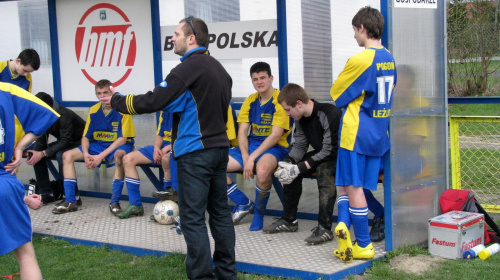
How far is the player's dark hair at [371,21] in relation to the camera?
4.34 metres

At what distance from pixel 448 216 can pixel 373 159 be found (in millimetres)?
896

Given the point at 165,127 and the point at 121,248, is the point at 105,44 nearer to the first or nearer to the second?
the point at 165,127

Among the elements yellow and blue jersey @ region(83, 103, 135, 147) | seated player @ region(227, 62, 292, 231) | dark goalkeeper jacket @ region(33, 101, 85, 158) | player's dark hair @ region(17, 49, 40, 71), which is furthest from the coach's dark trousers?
player's dark hair @ region(17, 49, 40, 71)

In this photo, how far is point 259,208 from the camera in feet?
17.7

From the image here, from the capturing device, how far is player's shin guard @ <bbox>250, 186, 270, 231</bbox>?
5.39 metres

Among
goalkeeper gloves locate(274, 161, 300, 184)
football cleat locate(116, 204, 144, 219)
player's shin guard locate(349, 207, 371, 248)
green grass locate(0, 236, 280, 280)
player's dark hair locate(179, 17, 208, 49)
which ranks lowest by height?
green grass locate(0, 236, 280, 280)

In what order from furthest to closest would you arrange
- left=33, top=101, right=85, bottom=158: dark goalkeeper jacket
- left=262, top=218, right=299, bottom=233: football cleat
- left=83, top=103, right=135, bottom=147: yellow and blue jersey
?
left=33, top=101, right=85, bottom=158: dark goalkeeper jacket
left=83, top=103, right=135, bottom=147: yellow and blue jersey
left=262, top=218, right=299, bottom=233: football cleat

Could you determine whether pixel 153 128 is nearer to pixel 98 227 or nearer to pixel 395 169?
pixel 98 227

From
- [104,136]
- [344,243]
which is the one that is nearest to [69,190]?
[104,136]

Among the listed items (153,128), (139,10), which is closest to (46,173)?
(153,128)

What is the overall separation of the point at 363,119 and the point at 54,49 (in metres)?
4.40

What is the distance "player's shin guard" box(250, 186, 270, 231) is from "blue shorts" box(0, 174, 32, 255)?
7.44 feet

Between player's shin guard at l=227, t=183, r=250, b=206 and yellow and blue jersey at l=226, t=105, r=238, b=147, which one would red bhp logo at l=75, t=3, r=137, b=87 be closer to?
yellow and blue jersey at l=226, t=105, r=238, b=147

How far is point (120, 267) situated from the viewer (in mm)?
4648
